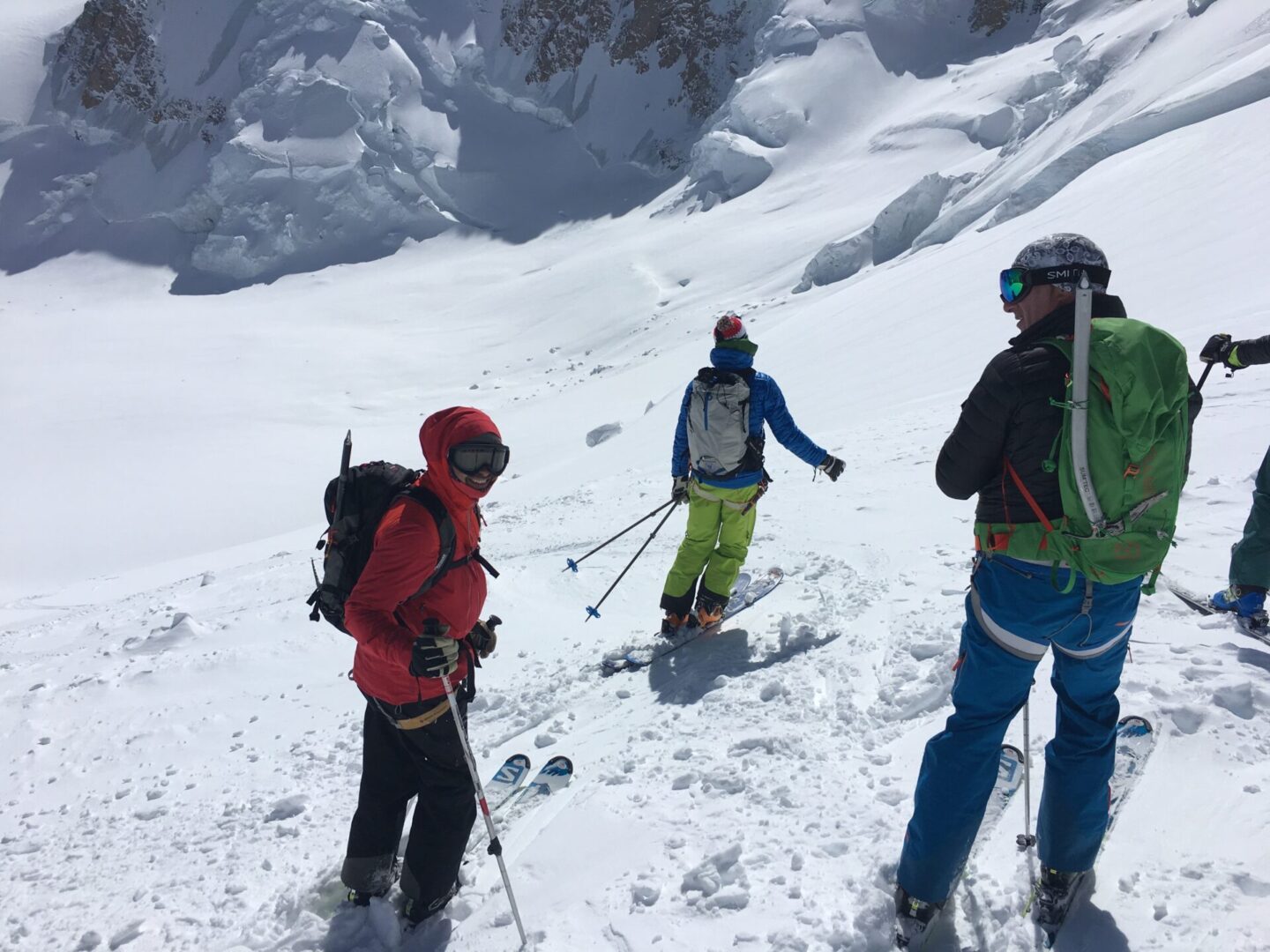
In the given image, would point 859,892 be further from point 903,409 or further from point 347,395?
point 347,395

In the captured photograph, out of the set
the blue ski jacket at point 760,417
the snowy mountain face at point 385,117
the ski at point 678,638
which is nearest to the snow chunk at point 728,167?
the snowy mountain face at point 385,117

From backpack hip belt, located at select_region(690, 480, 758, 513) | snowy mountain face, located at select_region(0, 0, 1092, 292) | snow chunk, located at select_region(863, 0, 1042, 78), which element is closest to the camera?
backpack hip belt, located at select_region(690, 480, 758, 513)

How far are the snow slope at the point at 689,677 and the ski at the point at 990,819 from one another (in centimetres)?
7

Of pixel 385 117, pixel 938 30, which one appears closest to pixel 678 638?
pixel 385 117

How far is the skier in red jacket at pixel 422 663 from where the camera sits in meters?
2.50

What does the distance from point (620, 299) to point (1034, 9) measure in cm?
2949

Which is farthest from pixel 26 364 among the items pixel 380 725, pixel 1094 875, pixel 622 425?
pixel 1094 875

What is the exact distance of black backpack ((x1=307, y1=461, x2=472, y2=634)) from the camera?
8.57ft

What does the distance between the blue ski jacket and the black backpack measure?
223 cm

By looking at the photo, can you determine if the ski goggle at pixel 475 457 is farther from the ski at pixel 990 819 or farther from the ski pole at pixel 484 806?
the ski at pixel 990 819

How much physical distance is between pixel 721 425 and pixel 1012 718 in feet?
8.21

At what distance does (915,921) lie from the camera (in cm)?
246

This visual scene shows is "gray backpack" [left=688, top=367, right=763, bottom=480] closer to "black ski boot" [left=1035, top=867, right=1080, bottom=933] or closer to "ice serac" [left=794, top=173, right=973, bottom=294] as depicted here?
"black ski boot" [left=1035, top=867, right=1080, bottom=933]

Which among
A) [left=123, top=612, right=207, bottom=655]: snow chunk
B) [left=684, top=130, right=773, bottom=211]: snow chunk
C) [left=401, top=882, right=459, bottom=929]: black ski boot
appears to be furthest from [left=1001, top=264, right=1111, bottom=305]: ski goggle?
[left=684, top=130, right=773, bottom=211]: snow chunk
